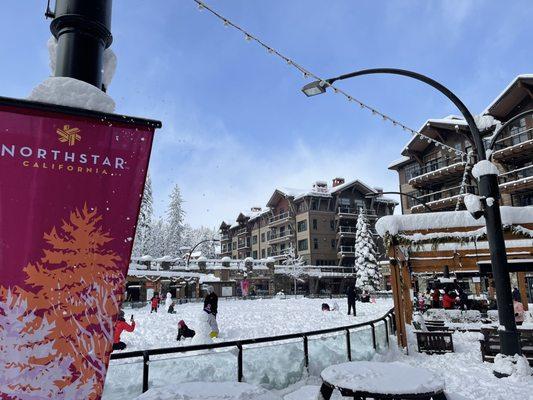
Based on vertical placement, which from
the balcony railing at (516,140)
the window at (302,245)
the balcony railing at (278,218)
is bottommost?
the window at (302,245)

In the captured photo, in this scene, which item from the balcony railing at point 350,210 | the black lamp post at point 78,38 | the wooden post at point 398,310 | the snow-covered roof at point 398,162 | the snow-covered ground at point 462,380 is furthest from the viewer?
the balcony railing at point 350,210

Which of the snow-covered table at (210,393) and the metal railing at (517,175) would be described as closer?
the snow-covered table at (210,393)

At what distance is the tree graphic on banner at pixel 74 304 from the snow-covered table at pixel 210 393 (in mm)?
1140

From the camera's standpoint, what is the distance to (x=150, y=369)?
17.7 ft

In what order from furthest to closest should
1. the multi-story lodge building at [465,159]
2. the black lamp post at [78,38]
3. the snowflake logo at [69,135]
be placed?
the multi-story lodge building at [465,159]
the black lamp post at [78,38]
the snowflake logo at [69,135]

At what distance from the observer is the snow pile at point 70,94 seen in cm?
212

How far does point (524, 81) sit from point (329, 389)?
33.1 metres

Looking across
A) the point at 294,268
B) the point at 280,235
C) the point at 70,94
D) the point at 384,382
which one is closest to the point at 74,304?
the point at 70,94

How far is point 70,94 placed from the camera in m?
2.15

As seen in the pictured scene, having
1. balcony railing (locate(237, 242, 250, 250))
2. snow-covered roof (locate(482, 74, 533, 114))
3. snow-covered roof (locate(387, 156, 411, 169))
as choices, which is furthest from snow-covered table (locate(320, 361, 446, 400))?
balcony railing (locate(237, 242, 250, 250))

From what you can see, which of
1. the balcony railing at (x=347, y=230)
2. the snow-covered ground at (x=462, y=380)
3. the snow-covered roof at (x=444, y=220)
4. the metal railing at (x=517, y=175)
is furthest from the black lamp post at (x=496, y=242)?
the balcony railing at (x=347, y=230)

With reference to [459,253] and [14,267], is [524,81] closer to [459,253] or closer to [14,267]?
[459,253]

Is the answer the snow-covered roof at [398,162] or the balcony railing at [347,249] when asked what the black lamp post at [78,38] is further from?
the balcony railing at [347,249]

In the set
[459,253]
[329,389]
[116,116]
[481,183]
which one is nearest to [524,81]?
[459,253]
